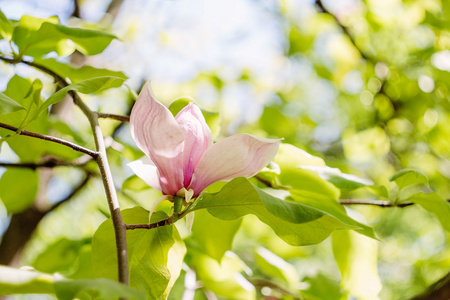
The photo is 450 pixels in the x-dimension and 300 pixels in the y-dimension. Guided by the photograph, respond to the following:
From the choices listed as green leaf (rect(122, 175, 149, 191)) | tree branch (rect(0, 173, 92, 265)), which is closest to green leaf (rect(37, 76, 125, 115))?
green leaf (rect(122, 175, 149, 191))

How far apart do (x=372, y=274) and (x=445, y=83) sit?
609 mm

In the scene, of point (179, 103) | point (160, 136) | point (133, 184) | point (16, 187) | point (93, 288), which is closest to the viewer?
point (93, 288)

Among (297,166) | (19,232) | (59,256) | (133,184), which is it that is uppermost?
(297,166)

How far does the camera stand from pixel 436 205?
44 centimetres

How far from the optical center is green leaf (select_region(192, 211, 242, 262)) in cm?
A: 49

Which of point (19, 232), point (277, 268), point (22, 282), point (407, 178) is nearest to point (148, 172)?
point (22, 282)

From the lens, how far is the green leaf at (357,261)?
1.68 feet

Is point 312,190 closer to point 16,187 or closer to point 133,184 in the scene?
point 133,184

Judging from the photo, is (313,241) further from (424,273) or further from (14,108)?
(424,273)

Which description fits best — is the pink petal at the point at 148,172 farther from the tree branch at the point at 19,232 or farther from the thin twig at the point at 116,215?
the tree branch at the point at 19,232

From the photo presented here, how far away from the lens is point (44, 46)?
49cm

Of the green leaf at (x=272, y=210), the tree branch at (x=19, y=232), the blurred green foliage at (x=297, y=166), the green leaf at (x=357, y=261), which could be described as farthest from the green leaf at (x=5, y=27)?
the tree branch at (x=19, y=232)

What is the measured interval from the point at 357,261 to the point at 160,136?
302 mm

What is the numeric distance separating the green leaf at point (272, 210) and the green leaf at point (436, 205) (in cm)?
16
